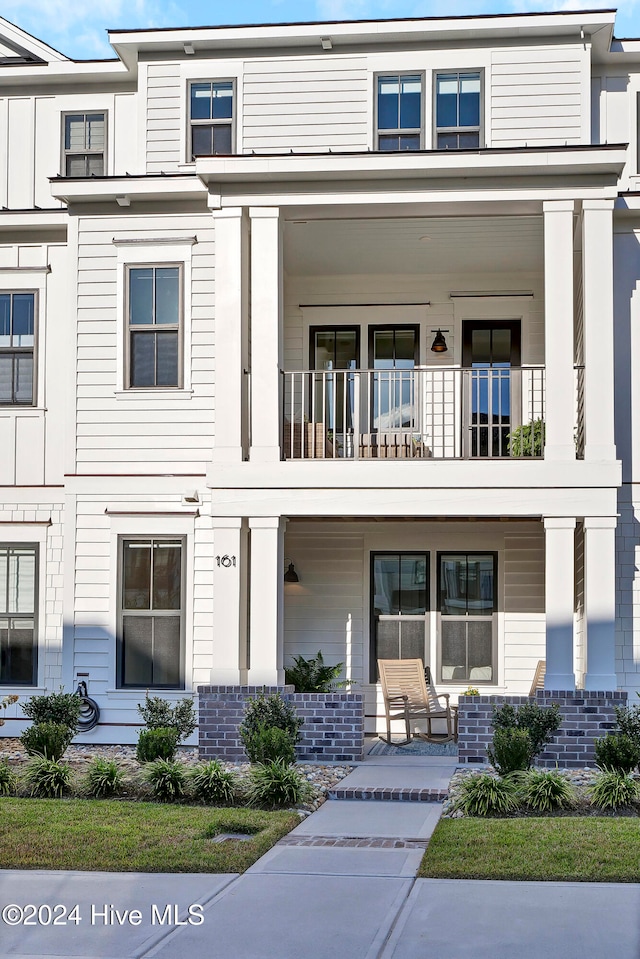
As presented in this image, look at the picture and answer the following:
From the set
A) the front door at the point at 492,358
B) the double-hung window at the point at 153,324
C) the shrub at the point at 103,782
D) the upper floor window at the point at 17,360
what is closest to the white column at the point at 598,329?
the front door at the point at 492,358

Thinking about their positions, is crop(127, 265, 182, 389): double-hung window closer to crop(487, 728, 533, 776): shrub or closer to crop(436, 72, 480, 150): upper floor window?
crop(436, 72, 480, 150): upper floor window

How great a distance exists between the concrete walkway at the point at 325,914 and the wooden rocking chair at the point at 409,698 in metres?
5.03

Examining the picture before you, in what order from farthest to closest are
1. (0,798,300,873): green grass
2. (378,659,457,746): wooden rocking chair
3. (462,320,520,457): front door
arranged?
1. (462,320,520,457): front door
2. (378,659,457,746): wooden rocking chair
3. (0,798,300,873): green grass

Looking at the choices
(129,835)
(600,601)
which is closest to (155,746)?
(129,835)

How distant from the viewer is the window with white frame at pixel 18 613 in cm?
1361

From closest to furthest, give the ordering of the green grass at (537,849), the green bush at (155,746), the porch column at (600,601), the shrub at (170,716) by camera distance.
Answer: the green grass at (537,849)
the green bush at (155,746)
the porch column at (600,601)
the shrub at (170,716)

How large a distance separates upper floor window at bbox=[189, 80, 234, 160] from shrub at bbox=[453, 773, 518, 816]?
8.58m

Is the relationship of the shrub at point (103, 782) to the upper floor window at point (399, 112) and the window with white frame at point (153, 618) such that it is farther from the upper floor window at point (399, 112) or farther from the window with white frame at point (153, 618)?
the upper floor window at point (399, 112)

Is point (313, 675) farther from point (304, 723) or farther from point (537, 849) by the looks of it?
point (537, 849)

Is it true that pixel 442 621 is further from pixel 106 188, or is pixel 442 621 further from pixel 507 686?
pixel 106 188

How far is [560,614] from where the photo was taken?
11547 millimetres

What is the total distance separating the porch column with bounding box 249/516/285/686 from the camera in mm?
11883

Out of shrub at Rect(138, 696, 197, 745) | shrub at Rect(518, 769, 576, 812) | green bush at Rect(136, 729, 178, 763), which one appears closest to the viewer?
shrub at Rect(518, 769, 576, 812)

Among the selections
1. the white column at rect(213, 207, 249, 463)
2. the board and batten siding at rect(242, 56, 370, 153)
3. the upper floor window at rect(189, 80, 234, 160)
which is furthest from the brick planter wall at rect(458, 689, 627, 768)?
the upper floor window at rect(189, 80, 234, 160)
